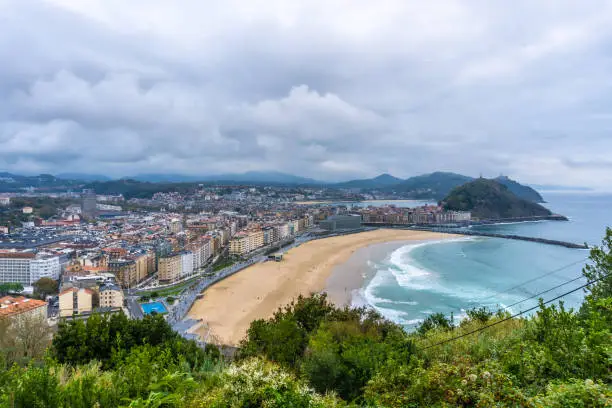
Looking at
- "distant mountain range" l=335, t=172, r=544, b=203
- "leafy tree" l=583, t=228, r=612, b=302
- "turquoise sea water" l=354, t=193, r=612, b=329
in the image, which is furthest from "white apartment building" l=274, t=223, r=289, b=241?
"distant mountain range" l=335, t=172, r=544, b=203

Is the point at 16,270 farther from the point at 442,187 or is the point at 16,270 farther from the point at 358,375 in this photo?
the point at 442,187

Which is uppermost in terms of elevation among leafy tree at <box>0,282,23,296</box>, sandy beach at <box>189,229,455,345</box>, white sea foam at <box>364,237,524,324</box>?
white sea foam at <box>364,237,524,324</box>

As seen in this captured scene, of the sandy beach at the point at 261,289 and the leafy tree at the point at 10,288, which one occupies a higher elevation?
the leafy tree at the point at 10,288

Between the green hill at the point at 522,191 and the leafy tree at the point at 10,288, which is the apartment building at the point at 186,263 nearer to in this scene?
the leafy tree at the point at 10,288

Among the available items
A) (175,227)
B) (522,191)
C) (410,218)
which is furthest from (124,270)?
(522,191)

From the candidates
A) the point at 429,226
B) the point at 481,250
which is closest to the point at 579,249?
the point at 481,250

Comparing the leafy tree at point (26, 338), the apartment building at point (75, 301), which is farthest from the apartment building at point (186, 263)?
the leafy tree at point (26, 338)

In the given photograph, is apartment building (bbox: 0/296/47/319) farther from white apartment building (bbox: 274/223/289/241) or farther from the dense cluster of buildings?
the dense cluster of buildings
